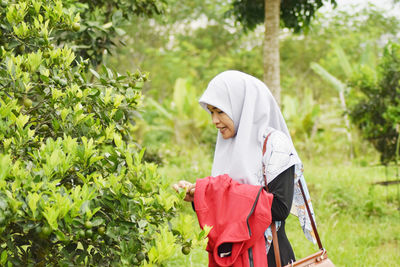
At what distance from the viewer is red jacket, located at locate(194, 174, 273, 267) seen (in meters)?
1.74

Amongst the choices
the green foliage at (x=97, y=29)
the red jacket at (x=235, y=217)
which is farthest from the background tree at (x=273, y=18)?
the red jacket at (x=235, y=217)

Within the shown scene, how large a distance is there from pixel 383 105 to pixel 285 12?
1.93 metres

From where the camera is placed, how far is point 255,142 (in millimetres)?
1930

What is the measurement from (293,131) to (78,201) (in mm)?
10323

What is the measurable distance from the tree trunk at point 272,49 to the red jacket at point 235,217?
12.0 ft

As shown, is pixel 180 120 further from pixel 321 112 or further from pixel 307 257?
pixel 307 257

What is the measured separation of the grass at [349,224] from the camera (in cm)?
399

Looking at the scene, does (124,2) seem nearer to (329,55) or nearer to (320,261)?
(320,261)

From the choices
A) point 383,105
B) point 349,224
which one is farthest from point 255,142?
point 383,105

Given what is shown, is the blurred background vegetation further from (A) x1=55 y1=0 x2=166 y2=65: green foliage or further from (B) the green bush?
(B) the green bush

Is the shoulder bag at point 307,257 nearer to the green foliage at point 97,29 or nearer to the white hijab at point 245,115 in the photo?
the white hijab at point 245,115

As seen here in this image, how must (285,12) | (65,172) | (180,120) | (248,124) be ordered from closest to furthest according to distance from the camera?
1. (65,172)
2. (248,124)
3. (285,12)
4. (180,120)

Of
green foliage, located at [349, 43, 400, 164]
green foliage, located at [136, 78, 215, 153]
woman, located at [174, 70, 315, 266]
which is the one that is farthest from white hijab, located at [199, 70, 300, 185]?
green foliage, located at [136, 78, 215, 153]

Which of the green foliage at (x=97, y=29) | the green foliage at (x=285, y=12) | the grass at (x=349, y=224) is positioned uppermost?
the green foliage at (x=285, y=12)
